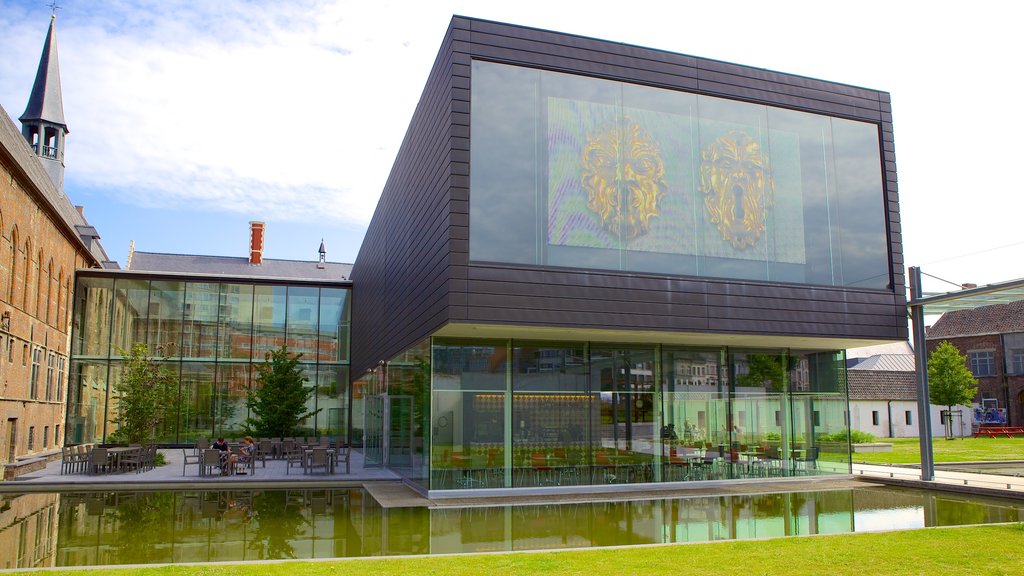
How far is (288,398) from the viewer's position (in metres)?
33.2

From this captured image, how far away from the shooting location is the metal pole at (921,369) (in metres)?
19.3

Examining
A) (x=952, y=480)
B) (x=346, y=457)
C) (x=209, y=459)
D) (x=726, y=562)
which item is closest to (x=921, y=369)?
(x=952, y=480)

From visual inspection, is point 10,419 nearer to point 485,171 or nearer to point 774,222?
point 485,171

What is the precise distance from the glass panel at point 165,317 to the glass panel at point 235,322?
183cm

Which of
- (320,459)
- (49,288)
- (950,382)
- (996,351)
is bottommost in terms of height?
(320,459)

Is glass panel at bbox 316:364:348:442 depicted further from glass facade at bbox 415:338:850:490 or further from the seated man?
glass facade at bbox 415:338:850:490

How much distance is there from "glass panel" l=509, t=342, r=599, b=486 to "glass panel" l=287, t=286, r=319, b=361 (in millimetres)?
21524

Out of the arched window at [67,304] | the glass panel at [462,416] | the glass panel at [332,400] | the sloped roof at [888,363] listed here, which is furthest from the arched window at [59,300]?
the sloped roof at [888,363]

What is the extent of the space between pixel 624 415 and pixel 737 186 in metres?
6.21

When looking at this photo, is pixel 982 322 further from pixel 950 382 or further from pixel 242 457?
pixel 242 457

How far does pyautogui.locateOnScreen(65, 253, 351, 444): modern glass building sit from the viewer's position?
1364 inches

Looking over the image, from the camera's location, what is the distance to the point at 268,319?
37031 mm

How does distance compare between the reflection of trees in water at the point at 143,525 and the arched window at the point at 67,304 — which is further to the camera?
the arched window at the point at 67,304

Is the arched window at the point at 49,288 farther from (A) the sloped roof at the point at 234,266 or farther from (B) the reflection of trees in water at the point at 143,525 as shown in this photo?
(A) the sloped roof at the point at 234,266
